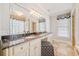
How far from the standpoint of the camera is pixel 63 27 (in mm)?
1620

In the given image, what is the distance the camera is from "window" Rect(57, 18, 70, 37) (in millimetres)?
1597

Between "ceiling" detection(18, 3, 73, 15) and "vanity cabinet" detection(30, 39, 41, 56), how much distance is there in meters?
0.41

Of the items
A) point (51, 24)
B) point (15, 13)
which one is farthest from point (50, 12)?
point (15, 13)

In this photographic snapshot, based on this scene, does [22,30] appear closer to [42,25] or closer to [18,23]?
[18,23]

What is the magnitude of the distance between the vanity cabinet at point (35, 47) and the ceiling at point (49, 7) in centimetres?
41

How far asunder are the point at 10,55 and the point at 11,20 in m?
0.47

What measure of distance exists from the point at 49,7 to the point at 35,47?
577 millimetres

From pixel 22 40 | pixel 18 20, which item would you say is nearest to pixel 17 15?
pixel 18 20

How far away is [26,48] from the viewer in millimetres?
1646

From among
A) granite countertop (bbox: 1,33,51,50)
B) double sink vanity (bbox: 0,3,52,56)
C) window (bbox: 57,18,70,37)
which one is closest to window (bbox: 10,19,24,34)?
double sink vanity (bbox: 0,3,52,56)

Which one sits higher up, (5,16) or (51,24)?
(5,16)

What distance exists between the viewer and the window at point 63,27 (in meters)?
1.60

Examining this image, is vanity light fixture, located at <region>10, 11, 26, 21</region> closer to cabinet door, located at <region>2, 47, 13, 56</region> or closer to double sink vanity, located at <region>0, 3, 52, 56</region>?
double sink vanity, located at <region>0, 3, 52, 56</region>

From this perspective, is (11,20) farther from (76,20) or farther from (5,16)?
(76,20)
